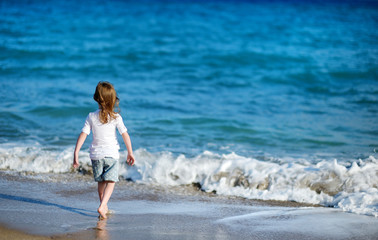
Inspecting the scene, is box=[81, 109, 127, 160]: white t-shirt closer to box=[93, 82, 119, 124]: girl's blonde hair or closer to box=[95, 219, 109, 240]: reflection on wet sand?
box=[93, 82, 119, 124]: girl's blonde hair

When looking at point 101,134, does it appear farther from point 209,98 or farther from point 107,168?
point 209,98

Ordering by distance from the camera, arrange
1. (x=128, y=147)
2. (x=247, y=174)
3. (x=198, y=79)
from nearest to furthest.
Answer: (x=128, y=147) → (x=247, y=174) → (x=198, y=79)

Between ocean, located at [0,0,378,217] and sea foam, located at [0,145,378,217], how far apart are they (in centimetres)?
2

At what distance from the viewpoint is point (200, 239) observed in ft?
12.1

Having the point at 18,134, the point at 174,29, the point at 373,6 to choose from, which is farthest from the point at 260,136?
the point at 373,6

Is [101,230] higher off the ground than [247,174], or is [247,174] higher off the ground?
[247,174]

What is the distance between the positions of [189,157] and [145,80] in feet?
20.7

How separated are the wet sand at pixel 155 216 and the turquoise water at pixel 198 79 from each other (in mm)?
1732

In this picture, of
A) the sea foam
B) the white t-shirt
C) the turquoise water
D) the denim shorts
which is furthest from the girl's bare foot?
the turquoise water

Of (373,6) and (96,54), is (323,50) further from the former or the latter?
(373,6)

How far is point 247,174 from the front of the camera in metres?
5.70

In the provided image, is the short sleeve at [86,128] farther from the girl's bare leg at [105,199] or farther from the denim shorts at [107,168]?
the girl's bare leg at [105,199]

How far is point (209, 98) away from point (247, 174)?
5.33m

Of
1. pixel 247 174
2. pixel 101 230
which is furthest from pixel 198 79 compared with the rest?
pixel 101 230
